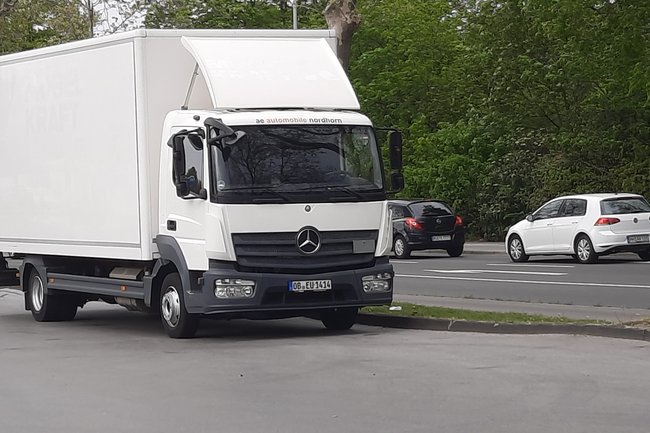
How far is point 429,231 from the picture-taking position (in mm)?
34688

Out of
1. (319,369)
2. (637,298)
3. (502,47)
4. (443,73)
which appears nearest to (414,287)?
(637,298)

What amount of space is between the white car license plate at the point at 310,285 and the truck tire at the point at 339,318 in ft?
3.59

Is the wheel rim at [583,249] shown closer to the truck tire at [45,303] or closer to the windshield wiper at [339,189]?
the truck tire at [45,303]

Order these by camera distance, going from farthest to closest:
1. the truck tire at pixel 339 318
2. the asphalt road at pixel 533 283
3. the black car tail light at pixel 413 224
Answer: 1. the black car tail light at pixel 413 224
2. the asphalt road at pixel 533 283
3. the truck tire at pixel 339 318

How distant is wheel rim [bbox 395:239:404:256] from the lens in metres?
35.0

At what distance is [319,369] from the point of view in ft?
39.0

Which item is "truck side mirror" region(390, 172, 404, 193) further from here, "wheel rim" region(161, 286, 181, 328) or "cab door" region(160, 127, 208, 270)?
"wheel rim" region(161, 286, 181, 328)

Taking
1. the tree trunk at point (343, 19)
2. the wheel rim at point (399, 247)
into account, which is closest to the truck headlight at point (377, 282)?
the tree trunk at point (343, 19)

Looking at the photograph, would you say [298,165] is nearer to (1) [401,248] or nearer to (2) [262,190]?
(2) [262,190]

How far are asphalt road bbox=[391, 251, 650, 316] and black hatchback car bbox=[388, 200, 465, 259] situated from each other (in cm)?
251

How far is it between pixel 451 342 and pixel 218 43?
14.5 ft

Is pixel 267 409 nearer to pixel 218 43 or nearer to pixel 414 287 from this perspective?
pixel 218 43

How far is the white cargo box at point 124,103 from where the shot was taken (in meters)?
14.8

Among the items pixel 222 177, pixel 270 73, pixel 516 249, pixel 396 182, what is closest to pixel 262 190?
pixel 222 177
